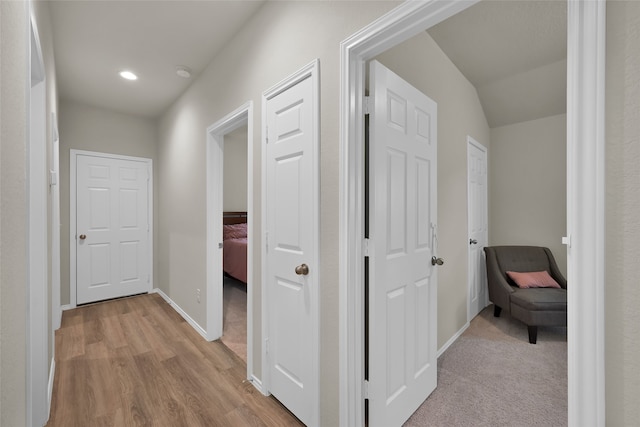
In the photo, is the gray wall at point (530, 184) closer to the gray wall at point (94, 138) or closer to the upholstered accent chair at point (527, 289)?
the upholstered accent chair at point (527, 289)

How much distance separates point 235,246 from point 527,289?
380cm

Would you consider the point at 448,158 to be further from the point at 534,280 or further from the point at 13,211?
the point at 13,211

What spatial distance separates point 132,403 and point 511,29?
4.07m

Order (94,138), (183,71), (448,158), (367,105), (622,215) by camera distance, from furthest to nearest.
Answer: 1. (94,138)
2. (183,71)
3. (448,158)
4. (367,105)
5. (622,215)

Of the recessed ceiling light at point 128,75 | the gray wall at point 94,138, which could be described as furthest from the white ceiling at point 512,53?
the gray wall at point 94,138

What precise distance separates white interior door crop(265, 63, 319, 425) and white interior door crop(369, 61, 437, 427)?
33cm

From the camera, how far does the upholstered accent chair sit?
2.51 meters

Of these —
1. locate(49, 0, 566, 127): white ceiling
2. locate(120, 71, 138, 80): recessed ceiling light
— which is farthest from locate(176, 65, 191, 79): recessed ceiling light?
locate(120, 71, 138, 80): recessed ceiling light

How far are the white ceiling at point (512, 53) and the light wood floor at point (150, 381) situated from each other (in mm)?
3222

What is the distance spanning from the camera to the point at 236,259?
13.3 feet

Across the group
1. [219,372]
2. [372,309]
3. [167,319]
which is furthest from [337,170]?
[167,319]

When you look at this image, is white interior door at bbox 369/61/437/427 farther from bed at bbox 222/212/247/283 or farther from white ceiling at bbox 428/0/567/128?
bed at bbox 222/212/247/283

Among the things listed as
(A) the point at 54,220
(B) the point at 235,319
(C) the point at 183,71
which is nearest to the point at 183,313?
(B) the point at 235,319

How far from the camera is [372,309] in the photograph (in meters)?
1.35
